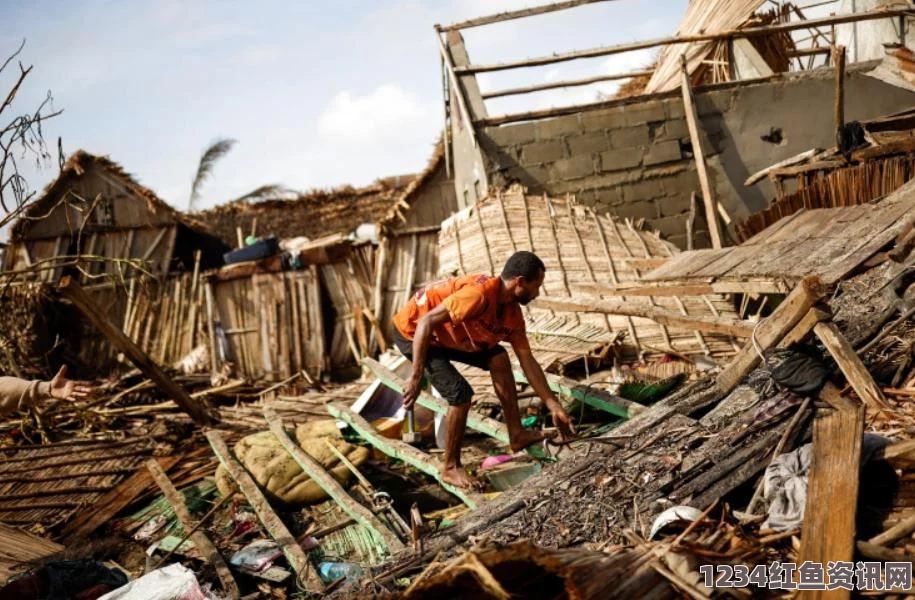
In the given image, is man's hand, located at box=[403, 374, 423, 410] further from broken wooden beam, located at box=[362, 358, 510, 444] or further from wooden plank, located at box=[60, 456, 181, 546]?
wooden plank, located at box=[60, 456, 181, 546]

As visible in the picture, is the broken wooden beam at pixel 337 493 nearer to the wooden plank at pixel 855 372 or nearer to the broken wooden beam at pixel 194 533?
the broken wooden beam at pixel 194 533

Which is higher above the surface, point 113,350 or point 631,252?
point 631,252

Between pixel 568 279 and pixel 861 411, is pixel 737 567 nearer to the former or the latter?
pixel 861 411

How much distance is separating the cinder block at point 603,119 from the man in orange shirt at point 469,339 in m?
4.88

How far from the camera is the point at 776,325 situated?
3777mm

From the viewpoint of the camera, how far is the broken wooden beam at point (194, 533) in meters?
4.43

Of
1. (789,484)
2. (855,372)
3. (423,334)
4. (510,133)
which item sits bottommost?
(789,484)

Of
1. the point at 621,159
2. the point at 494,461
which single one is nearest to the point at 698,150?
the point at 621,159

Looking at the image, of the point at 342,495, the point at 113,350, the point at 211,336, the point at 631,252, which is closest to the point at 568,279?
the point at 631,252

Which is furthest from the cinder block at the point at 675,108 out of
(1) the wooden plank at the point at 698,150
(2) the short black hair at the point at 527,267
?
(2) the short black hair at the point at 527,267

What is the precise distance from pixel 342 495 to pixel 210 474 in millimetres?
2167

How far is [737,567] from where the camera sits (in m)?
2.68

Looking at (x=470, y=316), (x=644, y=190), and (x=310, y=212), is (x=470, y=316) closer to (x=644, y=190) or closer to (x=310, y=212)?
(x=644, y=190)

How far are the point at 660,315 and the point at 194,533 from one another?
376 cm
